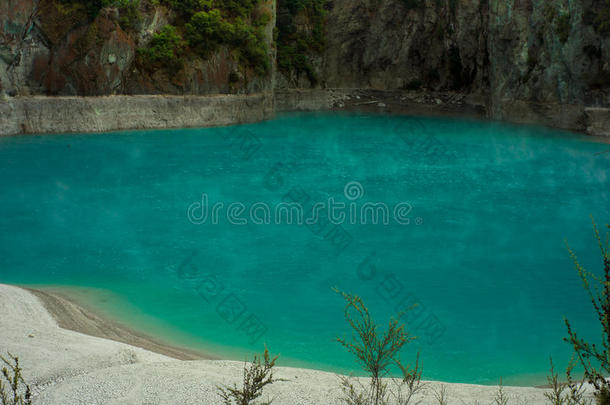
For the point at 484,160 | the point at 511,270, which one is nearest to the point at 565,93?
the point at 484,160

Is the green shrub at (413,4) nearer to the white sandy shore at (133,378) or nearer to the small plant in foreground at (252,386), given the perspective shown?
the white sandy shore at (133,378)

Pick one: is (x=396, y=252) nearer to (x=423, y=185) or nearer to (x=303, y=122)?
(x=423, y=185)

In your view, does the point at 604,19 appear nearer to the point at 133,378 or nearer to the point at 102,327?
the point at 102,327

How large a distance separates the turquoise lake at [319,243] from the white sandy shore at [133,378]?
186 cm

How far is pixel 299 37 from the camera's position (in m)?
→ 55.2

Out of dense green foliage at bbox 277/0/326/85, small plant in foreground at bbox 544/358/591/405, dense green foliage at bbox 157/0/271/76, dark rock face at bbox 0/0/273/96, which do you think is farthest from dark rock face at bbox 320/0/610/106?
small plant in foreground at bbox 544/358/591/405

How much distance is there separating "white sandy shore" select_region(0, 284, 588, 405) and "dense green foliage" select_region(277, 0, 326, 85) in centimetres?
4661

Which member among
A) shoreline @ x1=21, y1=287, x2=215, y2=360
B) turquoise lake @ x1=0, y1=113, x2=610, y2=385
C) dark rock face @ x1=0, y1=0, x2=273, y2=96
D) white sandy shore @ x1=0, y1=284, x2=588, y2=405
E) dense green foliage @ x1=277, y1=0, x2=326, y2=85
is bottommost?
white sandy shore @ x1=0, y1=284, x2=588, y2=405

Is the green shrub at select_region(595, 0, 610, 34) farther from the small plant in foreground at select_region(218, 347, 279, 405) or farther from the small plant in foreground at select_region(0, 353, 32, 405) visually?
the small plant in foreground at select_region(0, 353, 32, 405)

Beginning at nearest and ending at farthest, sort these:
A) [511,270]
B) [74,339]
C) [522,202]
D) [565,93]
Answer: [74,339], [511,270], [522,202], [565,93]

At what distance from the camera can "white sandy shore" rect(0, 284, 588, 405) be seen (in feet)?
24.1

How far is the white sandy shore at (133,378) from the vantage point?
733 centimetres

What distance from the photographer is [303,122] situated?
147ft

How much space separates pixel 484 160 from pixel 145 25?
23.5m
